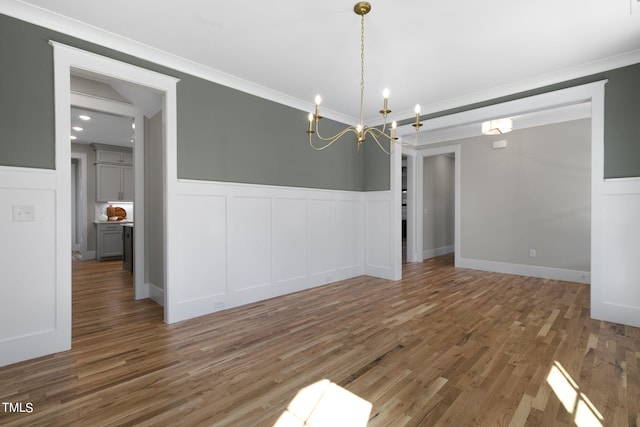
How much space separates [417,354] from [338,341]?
671mm

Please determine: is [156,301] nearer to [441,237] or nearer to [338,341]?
[338,341]

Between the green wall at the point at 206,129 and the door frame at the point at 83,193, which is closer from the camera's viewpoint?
the green wall at the point at 206,129

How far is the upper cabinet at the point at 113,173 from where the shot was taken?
297 inches

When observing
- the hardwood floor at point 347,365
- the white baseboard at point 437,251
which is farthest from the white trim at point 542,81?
the white baseboard at point 437,251

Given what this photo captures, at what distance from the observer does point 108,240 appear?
7.35m

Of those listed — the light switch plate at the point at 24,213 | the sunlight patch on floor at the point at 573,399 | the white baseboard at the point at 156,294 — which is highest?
the light switch plate at the point at 24,213

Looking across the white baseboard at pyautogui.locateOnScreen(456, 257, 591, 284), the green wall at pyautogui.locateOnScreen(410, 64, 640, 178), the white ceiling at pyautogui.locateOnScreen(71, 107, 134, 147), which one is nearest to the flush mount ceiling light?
the green wall at pyautogui.locateOnScreen(410, 64, 640, 178)

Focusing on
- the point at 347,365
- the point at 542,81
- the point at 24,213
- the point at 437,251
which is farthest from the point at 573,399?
the point at 437,251

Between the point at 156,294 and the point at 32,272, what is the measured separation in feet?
5.54

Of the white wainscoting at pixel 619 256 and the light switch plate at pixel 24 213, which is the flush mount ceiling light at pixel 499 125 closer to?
the white wainscoting at pixel 619 256

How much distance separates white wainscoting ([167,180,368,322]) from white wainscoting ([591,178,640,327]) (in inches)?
126

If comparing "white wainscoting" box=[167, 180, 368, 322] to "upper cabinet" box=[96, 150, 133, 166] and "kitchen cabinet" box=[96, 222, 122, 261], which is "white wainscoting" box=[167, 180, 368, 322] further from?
"upper cabinet" box=[96, 150, 133, 166]

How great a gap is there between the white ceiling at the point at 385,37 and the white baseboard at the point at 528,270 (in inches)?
127

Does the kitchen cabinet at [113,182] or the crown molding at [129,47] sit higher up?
the crown molding at [129,47]
